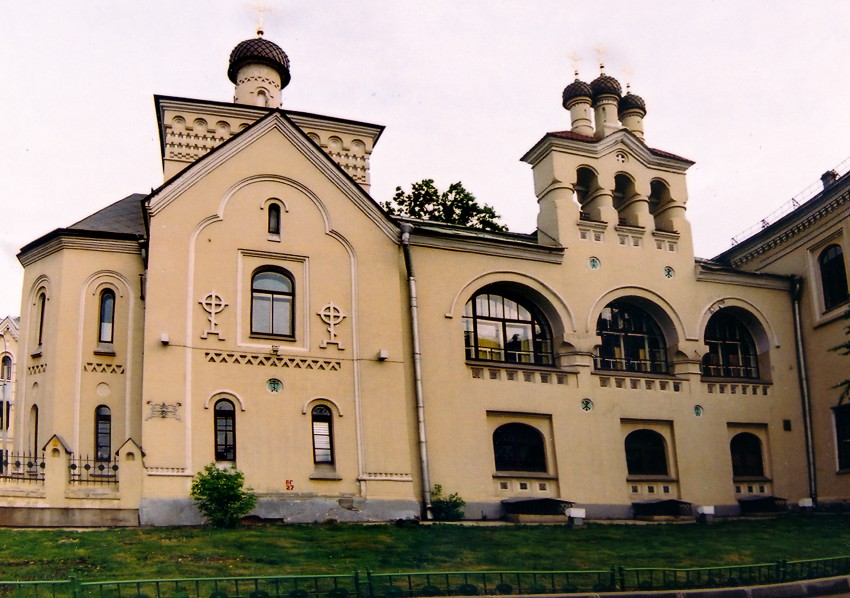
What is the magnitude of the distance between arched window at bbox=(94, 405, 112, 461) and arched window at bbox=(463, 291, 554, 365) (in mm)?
10009

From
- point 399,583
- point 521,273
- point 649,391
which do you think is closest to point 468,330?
point 521,273

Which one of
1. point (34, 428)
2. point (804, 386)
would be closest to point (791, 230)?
point (804, 386)

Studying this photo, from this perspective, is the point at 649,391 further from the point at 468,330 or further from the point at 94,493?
the point at 94,493

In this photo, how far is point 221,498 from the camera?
23.0m

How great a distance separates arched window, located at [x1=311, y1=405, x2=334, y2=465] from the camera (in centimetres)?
2538

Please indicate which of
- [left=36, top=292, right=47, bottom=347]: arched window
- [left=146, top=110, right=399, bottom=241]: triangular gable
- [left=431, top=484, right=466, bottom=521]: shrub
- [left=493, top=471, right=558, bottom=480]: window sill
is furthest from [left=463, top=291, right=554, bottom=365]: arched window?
[left=36, top=292, right=47, bottom=347]: arched window

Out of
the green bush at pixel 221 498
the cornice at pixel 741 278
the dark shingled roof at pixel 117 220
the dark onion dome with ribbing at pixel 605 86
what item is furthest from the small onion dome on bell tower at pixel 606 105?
the green bush at pixel 221 498

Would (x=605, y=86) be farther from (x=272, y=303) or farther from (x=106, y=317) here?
(x=106, y=317)

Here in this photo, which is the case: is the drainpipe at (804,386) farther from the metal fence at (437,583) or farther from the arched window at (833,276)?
the metal fence at (437,583)

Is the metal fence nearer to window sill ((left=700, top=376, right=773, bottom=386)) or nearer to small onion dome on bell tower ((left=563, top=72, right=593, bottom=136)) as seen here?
window sill ((left=700, top=376, right=773, bottom=386))

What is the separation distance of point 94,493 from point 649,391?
54.0 ft

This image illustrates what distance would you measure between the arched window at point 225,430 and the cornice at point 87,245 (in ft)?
19.0

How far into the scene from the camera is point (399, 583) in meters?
15.8

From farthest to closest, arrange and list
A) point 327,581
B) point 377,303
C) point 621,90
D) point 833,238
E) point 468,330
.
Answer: point 621,90
point 833,238
point 468,330
point 377,303
point 327,581
